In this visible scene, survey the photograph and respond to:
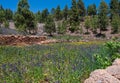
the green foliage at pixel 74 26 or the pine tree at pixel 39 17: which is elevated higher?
the pine tree at pixel 39 17

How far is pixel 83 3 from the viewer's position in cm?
12975

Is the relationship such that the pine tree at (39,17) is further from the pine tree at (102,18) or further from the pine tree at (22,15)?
the pine tree at (22,15)

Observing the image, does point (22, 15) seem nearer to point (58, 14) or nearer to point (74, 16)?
point (74, 16)

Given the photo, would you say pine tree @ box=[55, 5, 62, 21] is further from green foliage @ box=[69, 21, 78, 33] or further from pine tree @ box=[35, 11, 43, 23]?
green foliage @ box=[69, 21, 78, 33]

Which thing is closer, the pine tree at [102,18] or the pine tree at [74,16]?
the pine tree at [102,18]

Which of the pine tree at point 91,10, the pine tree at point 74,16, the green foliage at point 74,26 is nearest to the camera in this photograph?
the green foliage at point 74,26

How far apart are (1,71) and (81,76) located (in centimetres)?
337

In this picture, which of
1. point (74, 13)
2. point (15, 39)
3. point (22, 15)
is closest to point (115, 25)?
point (74, 13)

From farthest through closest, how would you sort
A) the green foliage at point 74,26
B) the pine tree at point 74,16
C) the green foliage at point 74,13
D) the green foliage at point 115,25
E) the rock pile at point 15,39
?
the green foliage at point 74,13 < the pine tree at point 74,16 < the green foliage at point 74,26 < the green foliage at point 115,25 < the rock pile at point 15,39

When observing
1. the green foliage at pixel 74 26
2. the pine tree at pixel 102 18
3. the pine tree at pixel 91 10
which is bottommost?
the green foliage at pixel 74 26

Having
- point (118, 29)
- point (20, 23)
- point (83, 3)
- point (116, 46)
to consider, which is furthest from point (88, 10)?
point (116, 46)

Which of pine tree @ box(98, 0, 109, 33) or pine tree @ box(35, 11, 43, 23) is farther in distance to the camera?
pine tree @ box(35, 11, 43, 23)

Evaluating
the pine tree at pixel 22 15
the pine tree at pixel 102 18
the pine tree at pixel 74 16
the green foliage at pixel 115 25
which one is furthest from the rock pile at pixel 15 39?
the pine tree at pixel 74 16

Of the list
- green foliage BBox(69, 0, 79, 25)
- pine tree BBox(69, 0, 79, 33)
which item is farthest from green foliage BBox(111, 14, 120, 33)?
green foliage BBox(69, 0, 79, 25)
